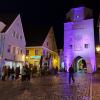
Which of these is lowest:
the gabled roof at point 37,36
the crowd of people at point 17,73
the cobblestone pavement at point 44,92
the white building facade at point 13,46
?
the cobblestone pavement at point 44,92

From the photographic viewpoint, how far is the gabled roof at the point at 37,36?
50906mm

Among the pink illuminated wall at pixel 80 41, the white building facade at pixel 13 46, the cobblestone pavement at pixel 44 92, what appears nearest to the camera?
the cobblestone pavement at pixel 44 92

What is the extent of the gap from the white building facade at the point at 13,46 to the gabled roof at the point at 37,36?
7.96 m

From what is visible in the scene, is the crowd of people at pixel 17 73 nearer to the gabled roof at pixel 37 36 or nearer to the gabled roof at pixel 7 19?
the gabled roof at pixel 7 19

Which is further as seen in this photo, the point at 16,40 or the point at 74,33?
the point at 74,33

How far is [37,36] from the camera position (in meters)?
52.9

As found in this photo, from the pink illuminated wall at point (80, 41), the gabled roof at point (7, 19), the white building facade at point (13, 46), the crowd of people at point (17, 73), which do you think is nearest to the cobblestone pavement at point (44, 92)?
the crowd of people at point (17, 73)

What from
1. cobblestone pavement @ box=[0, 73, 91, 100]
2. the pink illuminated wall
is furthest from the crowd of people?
the pink illuminated wall

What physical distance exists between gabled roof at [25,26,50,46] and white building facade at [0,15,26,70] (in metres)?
7.96

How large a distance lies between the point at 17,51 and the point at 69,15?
97.9 feet

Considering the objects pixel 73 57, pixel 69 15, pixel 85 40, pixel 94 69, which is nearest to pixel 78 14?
pixel 69 15

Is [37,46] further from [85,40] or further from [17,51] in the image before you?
[85,40]

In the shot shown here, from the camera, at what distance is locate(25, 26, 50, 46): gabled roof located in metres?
50.9

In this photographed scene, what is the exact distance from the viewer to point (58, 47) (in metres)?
71.9
